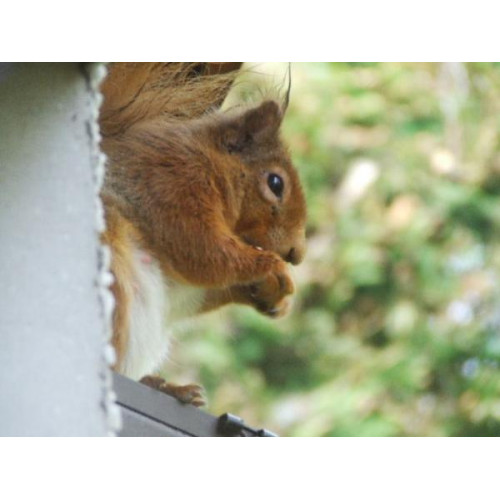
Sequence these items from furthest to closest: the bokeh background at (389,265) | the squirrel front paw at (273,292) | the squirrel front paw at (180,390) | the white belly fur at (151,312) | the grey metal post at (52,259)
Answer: the bokeh background at (389,265) < the squirrel front paw at (273,292) < the white belly fur at (151,312) < the squirrel front paw at (180,390) < the grey metal post at (52,259)

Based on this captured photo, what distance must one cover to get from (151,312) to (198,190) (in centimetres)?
20

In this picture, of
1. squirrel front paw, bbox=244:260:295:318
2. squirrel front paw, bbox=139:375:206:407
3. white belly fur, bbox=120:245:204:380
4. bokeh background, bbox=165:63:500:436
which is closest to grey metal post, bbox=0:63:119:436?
squirrel front paw, bbox=139:375:206:407

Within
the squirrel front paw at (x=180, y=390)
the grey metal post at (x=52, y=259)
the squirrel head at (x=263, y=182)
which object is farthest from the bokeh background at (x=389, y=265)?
the grey metal post at (x=52, y=259)

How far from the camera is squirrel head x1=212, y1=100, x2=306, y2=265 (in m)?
2.02

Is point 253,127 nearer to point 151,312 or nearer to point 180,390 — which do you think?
point 151,312

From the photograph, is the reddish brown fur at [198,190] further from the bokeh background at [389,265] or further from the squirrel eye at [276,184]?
the bokeh background at [389,265]

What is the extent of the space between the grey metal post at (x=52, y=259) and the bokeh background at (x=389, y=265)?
2758mm

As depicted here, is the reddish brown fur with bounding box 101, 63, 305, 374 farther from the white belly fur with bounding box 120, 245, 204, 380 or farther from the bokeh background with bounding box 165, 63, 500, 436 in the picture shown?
the bokeh background with bounding box 165, 63, 500, 436

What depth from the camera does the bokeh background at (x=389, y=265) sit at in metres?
4.13

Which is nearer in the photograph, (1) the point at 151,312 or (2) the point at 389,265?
(1) the point at 151,312

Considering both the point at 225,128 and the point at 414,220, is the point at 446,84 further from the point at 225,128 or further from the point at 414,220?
the point at 225,128

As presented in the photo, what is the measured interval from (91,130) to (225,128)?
75 cm

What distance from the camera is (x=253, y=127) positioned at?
205 cm

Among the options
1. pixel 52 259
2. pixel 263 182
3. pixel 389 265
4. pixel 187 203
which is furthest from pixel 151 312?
pixel 389 265
